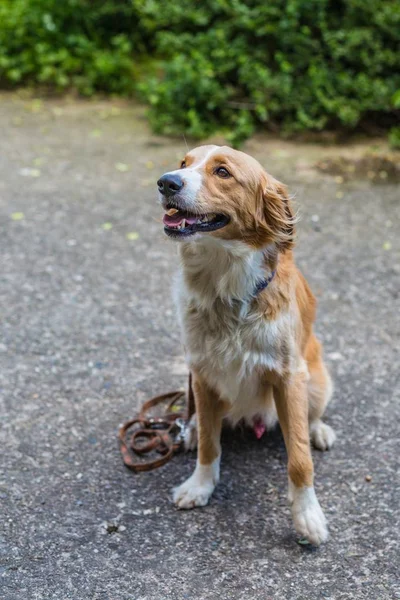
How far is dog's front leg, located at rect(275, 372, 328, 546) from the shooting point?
118 inches

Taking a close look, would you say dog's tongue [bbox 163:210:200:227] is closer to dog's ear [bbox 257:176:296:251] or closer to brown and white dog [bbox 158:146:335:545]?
brown and white dog [bbox 158:146:335:545]

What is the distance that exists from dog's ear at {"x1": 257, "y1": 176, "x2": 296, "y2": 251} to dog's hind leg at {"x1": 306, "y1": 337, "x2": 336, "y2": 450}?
0.66m

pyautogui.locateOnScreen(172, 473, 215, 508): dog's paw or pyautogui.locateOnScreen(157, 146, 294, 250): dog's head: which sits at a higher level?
pyautogui.locateOnScreen(157, 146, 294, 250): dog's head

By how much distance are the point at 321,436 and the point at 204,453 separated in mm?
605

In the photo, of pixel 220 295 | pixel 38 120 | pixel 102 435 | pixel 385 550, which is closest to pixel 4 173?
pixel 38 120

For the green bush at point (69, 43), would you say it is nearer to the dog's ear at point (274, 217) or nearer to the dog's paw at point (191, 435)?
the dog's paw at point (191, 435)

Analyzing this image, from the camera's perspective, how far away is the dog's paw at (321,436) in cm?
357

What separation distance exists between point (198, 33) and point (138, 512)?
223 inches

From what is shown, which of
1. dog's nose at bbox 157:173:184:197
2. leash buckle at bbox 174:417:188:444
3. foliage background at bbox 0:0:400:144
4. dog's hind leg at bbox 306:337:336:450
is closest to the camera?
dog's nose at bbox 157:173:184:197

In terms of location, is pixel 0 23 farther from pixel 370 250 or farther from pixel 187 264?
pixel 187 264

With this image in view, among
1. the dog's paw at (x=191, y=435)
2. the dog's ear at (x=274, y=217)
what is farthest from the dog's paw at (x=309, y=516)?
the dog's ear at (x=274, y=217)

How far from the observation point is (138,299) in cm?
491

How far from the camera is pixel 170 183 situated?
9.18 ft

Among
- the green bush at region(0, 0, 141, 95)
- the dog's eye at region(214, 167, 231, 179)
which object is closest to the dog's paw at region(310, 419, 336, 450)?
the dog's eye at region(214, 167, 231, 179)
